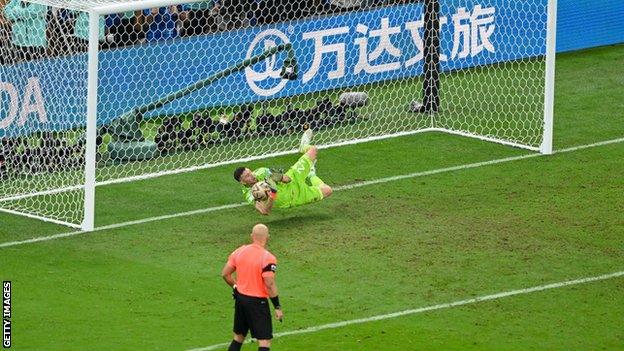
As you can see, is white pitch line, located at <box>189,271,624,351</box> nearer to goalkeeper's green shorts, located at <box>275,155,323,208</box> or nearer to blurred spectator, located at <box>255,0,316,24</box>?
goalkeeper's green shorts, located at <box>275,155,323,208</box>

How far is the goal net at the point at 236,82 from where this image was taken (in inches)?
904

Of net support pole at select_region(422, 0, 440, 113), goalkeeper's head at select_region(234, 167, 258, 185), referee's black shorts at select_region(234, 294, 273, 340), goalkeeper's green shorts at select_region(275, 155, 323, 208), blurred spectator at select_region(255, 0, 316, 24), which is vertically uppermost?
A: blurred spectator at select_region(255, 0, 316, 24)

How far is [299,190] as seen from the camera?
22.0 metres

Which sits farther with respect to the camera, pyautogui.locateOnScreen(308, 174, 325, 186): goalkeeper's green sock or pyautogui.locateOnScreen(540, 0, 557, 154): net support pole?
pyautogui.locateOnScreen(540, 0, 557, 154): net support pole

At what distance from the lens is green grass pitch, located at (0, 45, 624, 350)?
18.2 m

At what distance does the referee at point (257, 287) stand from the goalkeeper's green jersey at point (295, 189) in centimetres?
509

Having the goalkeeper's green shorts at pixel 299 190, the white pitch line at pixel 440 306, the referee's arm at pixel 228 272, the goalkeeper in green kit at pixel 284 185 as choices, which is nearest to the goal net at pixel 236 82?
the goalkeeper in green kit at pixel 284 185

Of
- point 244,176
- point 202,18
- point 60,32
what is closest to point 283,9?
point 202,18

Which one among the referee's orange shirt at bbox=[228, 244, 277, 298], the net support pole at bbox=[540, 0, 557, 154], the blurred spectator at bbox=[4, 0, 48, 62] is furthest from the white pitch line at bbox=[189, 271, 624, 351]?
the blurred spectator at bbox=[4, 0, 48, 62]

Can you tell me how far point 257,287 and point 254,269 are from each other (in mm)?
180

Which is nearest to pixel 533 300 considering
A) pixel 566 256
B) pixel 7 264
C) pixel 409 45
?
pixel 566 256

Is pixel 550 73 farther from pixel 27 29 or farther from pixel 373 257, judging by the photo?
pixel 27 29

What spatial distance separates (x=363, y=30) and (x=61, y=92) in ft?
23.5

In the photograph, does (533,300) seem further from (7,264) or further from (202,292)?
(7,264)
